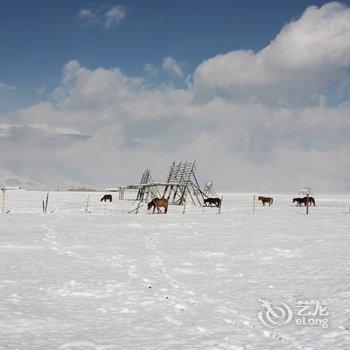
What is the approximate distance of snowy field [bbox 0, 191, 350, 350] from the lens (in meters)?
6.82

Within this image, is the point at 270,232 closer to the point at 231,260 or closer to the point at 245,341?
the point at 231,260

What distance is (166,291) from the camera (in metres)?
9.69

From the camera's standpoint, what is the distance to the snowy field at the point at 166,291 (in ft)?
22.4

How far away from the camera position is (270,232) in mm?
21688

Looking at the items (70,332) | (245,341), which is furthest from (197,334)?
(70,332)

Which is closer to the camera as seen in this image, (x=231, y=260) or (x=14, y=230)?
(x=231, y=260)

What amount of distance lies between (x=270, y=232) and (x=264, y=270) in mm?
9861

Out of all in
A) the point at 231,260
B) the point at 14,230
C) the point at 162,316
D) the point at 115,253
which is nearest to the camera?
the point at 162,316

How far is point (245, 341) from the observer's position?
668 cm

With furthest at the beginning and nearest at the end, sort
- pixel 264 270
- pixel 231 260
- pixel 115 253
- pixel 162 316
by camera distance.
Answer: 1. pixel 115 253
2. pixel 231 260
3. pixel 264 270
4. pixel 162 316

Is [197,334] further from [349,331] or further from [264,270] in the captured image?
[264,270]

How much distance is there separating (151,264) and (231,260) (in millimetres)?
2565

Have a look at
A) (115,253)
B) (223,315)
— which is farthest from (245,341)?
(115,253)

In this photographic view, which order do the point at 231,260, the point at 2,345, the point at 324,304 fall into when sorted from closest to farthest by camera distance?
1. the point at 2,345
2. the point at 324,304
3. the point at 231,260
